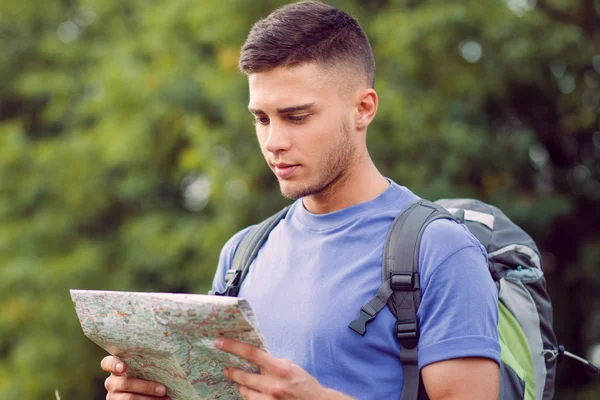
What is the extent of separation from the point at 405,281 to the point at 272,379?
34cm

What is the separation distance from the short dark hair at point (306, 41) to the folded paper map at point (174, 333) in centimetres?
62

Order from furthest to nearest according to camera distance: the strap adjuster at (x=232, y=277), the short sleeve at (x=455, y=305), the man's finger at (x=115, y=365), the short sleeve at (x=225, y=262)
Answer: the short sleeve at (x=225, y=262), the strap adjuster at (x=232, y=277), the man's finger at (x=115, y=365), the short sleeve at (x=455, y=305)

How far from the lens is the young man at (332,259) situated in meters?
1.55

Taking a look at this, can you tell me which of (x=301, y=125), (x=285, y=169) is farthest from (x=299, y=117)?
(x=285, y=169)

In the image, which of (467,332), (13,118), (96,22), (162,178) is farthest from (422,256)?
(13,118)

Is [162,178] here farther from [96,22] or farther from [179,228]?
[96,22]

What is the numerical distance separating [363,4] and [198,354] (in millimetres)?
6364

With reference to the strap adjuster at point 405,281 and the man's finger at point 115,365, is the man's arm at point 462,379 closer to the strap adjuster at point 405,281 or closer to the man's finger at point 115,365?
the strap adjuster at point 405,281

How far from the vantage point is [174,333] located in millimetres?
1523

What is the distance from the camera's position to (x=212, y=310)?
142cm

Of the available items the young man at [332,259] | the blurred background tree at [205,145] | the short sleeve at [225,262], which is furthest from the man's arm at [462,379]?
the blurred background tree at [205,145]

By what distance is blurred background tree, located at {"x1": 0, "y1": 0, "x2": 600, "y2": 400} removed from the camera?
23.0ft

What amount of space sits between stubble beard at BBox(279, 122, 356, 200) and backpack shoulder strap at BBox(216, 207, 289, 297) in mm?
243

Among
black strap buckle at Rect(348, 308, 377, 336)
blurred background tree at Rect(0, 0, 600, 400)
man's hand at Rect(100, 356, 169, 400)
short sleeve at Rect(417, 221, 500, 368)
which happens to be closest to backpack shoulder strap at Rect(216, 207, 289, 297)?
man's hand at Rect(100, 356, 169, 400)
